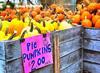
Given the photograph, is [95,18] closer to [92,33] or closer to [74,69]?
[92,33]

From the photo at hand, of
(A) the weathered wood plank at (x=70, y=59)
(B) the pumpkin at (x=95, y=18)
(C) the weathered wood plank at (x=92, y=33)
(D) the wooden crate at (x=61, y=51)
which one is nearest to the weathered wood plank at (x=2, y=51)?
(D) the wooden crate at (x=61, y=51)

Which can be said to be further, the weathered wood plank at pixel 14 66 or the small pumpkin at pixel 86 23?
the small pumpkin at pixel 86 23

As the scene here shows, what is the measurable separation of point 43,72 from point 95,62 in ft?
2.07

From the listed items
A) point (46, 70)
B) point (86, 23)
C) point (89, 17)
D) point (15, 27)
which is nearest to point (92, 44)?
point (86, 23)

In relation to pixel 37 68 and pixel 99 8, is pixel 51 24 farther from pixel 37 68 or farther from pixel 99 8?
pixel 99 8

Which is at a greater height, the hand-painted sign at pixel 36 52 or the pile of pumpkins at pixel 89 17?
the pile of pumpkins at pixel 89 17

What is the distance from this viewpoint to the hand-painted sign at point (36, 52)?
160 centimetres

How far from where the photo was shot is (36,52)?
5.52 ft

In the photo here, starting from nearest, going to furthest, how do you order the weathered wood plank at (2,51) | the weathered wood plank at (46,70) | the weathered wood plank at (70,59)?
the weathered wood plank at (2,51) < the weathered wood plank at (46,70) < the weathered wood plank at (70,59)

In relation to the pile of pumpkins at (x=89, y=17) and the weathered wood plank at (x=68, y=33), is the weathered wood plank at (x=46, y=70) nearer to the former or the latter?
the weathered wood plank at (x=68, y=33)

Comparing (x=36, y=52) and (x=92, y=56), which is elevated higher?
(x=36, y=52)

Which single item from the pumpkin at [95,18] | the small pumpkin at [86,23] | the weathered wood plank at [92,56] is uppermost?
the pumpkin at [95,18]

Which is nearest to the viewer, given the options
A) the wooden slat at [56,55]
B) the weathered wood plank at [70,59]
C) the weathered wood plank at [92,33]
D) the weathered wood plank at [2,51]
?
the weathered wood plank at [2,51]

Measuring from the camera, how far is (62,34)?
1.94m
